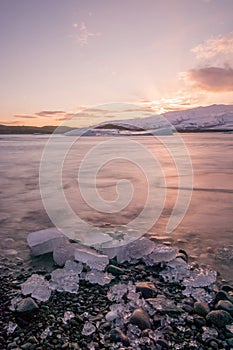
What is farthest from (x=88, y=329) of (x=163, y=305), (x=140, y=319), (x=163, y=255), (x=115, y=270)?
(x=163, y=255)

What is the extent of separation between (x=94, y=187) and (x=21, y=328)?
17.2 feet

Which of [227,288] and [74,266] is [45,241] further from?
[227,288]

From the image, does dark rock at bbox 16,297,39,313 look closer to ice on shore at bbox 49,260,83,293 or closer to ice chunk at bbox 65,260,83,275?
ice on shore at bbox 49,260,83,293

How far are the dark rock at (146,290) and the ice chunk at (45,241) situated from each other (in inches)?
44.9

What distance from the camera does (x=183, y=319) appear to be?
217cm

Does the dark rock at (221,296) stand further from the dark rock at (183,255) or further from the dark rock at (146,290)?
the dark rock at (183,255)

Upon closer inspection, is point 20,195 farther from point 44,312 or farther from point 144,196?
point 44,312

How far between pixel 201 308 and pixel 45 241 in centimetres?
190

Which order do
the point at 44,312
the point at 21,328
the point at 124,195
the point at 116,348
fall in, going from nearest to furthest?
the point at 116,348 < the point at 21,328 < the point at 44,312 < the point at 124,195

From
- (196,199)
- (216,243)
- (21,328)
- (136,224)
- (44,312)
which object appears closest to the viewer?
(21,328)

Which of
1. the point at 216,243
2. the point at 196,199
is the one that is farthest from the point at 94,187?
the point at 216,243

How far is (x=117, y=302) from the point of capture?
2.39 meters

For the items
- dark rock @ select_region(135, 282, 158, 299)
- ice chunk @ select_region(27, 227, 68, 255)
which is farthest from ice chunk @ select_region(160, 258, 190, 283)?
ice chunk @ select_region(27, 227, 68, 255)

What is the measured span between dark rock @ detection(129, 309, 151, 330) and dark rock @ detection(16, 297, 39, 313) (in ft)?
2.63
